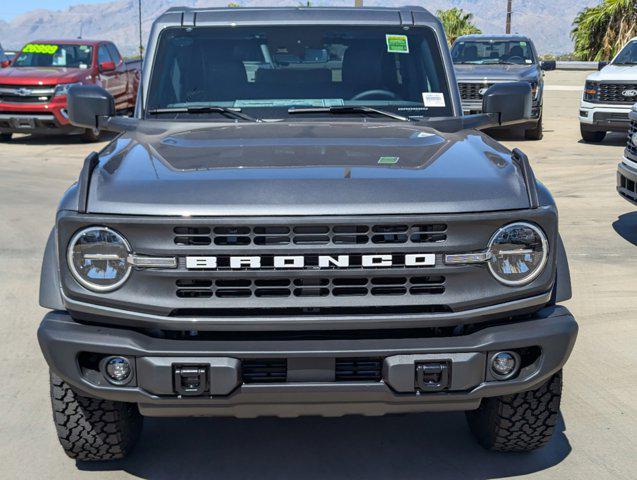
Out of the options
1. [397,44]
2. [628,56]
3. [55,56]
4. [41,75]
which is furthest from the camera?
[55,56]

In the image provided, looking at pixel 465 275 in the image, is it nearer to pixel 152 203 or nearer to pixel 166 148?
pixel 152 203

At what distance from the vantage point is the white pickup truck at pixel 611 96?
609 inches

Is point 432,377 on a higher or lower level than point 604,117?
higher

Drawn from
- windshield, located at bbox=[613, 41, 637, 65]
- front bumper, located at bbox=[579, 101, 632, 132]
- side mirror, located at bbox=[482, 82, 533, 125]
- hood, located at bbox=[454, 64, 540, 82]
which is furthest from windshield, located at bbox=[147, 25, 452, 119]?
windshield, located at bbox=[613, 41, 637, 65]

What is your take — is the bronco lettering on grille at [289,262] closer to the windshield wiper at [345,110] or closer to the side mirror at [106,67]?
the windshield wiper at [345,110]

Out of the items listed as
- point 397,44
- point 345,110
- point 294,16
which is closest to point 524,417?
point 345,110

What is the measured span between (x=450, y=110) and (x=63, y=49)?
1492cm

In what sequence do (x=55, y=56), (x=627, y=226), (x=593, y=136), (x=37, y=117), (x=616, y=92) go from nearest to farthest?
(x=627, y=226), (x=616, y=92), (x=37, y=117), (x=593, y=136), (x=55, y=56)

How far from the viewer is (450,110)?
200 inches

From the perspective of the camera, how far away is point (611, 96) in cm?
1570

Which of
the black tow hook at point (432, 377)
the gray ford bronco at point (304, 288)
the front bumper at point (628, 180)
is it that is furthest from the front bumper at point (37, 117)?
the black tow hook at point (432, 377)

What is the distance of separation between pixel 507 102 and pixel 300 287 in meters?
2.08

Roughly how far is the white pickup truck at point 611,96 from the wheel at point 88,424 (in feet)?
42.0

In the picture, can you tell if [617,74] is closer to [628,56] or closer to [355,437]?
[628,56]
